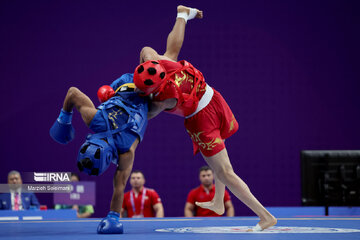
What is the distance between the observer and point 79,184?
6484 millimetres

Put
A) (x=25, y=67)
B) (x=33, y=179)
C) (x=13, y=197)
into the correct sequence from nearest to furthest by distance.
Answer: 1. (x=13, y=197)
2. (x=33, y=179)
3. (x=25, y=67)

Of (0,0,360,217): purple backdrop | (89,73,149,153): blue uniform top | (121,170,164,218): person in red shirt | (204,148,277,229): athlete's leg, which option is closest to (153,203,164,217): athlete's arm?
(121,170,164,218): person in red shirt

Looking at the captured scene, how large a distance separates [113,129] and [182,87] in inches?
20.2

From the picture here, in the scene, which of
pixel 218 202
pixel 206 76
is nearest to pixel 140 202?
pixel 206 76

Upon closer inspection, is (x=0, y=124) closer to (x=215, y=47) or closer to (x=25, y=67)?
(x=25, y=67)

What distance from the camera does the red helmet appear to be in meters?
3.00

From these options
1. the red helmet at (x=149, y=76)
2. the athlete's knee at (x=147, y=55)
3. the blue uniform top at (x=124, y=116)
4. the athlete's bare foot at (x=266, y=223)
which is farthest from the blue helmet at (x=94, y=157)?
the athlete's bare foot at (x=266, y=223)

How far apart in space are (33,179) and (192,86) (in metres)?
4.02

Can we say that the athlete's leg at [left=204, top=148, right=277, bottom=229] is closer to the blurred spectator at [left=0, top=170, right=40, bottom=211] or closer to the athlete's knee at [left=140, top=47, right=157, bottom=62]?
the athlete's knee at [left=140, top=47, right=157, bottom=62]

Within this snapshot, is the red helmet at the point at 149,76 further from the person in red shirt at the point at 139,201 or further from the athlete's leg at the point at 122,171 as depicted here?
the person in red shirt at the point at 139,201

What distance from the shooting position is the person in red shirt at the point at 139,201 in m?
6.26

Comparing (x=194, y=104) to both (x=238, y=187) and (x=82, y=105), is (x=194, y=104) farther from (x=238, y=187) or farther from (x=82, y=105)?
(x=82, y=105)

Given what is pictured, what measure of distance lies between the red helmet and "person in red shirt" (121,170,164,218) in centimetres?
337

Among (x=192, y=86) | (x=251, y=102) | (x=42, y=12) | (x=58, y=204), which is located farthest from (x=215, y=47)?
(x=192, y=86)
